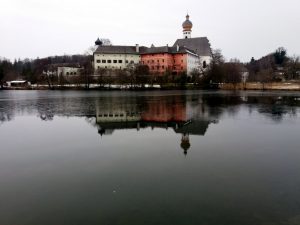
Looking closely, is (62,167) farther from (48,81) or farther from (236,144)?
(48,81)

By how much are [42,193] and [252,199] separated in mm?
4530

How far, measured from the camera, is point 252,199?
19.2 ft

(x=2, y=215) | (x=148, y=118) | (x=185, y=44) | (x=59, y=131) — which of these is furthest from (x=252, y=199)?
(x=185, y=44)

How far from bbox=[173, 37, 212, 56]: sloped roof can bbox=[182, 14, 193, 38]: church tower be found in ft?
11.1

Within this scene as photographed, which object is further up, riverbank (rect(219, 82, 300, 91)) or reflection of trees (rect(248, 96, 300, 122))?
riverbank (rect(219, 82, 300, 91))

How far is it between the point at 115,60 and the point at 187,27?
95.2 ft

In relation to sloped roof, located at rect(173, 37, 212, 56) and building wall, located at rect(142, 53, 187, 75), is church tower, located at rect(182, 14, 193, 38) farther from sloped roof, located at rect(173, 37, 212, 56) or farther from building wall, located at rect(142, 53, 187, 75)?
building wall, located at rect(142, 53, 187, 75)

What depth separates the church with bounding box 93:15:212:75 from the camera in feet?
284

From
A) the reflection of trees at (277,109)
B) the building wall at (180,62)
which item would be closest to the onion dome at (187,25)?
the building wall at (180,62)

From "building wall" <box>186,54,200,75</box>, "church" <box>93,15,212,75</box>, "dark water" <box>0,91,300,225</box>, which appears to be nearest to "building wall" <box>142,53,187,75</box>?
"church" <box>93,15,212,75</box>

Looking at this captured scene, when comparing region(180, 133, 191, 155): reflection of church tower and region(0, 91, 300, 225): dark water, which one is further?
region(180, 133, 191, 155): reflection of church tower

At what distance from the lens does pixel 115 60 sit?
305 ft

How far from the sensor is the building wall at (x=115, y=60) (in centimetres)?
9200

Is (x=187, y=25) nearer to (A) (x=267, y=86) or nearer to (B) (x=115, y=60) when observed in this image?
(B) (x=115, y=60)
